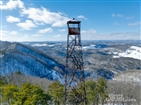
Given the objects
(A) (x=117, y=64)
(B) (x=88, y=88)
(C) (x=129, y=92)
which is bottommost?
(A) (x=117, y=64)

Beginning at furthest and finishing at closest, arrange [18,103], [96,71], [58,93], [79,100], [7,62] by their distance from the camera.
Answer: [96,71], [7,62], [58,93], [18,103], [79,100]

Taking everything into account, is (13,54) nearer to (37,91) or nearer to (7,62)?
(7,62)

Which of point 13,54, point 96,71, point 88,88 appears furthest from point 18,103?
point 96,71

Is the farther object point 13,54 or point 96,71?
point 96,71

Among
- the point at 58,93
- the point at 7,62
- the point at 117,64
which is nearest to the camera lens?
the point at 58,93

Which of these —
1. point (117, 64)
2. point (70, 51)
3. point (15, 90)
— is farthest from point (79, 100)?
point (117, 64)

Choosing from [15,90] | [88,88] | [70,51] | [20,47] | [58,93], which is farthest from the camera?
[20,47]

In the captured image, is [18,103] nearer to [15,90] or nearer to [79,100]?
[15,90]

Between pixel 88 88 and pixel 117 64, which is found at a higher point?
pixel 88 88

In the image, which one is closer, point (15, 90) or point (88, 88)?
point (15, 90)
